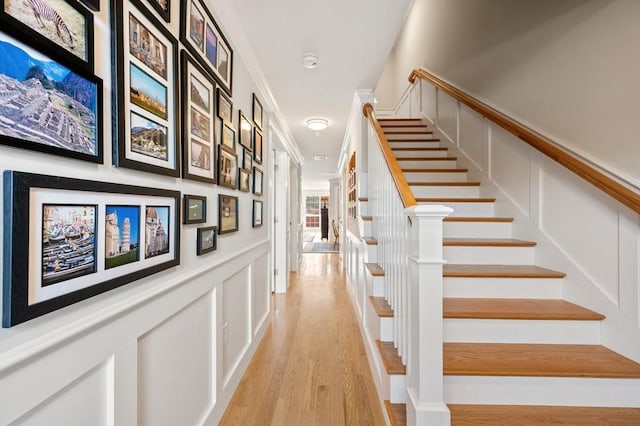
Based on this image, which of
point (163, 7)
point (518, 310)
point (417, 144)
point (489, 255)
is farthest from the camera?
point (417, 144)

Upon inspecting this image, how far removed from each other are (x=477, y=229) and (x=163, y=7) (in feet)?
7.40

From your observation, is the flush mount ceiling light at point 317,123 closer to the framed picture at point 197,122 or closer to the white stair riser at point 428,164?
the white stair riser at point 428,164

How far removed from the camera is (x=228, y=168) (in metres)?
1.72

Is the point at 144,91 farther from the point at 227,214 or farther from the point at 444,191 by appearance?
the point at 444,191

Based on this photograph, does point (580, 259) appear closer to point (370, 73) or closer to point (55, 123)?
point (370, 73)

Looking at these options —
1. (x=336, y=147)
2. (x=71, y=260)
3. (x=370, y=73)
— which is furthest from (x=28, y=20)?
(x=336, y=147)

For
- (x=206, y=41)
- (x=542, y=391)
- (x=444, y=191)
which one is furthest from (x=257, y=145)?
(x=542, y=391)

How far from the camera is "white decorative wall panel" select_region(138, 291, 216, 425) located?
1.02 meters

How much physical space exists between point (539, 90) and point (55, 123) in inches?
96.3

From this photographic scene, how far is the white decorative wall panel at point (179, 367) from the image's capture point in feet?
3.35

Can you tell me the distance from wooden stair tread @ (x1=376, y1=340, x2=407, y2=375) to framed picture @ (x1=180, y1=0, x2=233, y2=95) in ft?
5.63

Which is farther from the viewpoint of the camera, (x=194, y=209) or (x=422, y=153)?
(x=422, y=153)

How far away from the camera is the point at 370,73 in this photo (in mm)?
2498

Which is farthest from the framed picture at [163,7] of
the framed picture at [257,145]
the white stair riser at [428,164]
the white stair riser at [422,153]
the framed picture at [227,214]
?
the white stair riser at [422,153]
